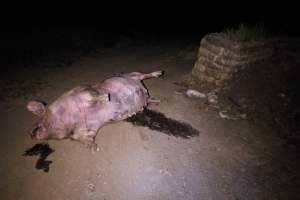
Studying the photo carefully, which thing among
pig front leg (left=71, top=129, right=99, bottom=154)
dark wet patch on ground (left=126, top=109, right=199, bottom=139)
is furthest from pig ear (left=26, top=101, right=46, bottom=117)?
dark wet patch on ground (left=126, top=109, right=199, bottom=139)

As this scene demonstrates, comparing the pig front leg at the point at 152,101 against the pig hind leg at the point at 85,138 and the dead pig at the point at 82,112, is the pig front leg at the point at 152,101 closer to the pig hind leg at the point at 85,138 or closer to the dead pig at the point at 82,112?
the dead pig at the point at 82,112

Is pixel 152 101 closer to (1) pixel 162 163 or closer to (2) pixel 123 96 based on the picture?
(2) pixel 123 96

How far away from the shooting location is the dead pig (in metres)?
3.73

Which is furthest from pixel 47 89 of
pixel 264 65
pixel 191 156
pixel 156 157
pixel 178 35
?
pixel 178 35

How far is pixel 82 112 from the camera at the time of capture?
3838 mm

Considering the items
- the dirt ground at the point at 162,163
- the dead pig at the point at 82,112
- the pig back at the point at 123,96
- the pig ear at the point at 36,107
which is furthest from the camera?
the pig back at the point at 123,96

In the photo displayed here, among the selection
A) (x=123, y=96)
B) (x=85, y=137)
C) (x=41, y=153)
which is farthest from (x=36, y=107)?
(x=123, y=96)

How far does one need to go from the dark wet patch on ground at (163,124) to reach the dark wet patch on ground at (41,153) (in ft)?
4.52

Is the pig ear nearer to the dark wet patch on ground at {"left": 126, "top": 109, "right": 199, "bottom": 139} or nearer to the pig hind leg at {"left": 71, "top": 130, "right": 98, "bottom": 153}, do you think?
the pig hind leg at {"left": 71, "top": 130, "right": 98, "bottom": 153}

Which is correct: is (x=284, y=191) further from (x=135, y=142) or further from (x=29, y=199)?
(x=29, y=199)

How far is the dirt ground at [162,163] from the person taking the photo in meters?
3.27

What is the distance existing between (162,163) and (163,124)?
88 cm

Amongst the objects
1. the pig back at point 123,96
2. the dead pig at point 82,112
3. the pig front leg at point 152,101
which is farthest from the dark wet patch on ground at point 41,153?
the pig front leg at point 152,101

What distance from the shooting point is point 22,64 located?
738 cm
